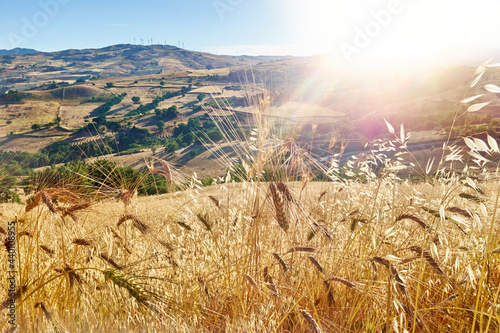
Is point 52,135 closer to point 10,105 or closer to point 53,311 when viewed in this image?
point 10,105

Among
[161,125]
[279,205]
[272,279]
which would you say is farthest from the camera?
[161,125]

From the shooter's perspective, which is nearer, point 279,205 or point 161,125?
point 279,205

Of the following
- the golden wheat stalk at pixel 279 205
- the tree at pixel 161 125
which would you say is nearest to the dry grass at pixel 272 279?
the golden wheat stalk at pixel 279 205

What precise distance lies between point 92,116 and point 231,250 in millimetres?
116528

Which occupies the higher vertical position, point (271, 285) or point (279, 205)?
point (279, 205)

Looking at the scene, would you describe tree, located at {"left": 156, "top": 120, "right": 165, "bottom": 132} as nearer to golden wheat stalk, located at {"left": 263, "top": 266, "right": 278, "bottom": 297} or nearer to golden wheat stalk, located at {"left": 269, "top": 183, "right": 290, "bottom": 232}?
golden wheat stalk, located at {"left": 263, "top": 266, "right": 278, "bottom": 297}

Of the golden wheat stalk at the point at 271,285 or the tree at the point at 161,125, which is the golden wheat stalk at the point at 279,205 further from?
the tree at the point at 161,125

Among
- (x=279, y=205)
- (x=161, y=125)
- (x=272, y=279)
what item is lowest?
(x=161, y=125)

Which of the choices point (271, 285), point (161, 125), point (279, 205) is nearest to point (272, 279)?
point (271, 285)

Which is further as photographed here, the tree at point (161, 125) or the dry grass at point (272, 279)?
the tree at point (161, 125)

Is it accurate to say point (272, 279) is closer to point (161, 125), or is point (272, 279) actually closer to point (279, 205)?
point (279, 205)

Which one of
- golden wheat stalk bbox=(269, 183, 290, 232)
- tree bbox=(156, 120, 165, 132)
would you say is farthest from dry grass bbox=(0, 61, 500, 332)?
tree bbox=(156, 120, 165, 132)

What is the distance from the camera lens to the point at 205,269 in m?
2.04

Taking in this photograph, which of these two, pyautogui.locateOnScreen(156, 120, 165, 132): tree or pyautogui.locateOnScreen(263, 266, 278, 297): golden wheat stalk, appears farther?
pyautogui.locateOnScreen(156, 120, 165, 132): tree
